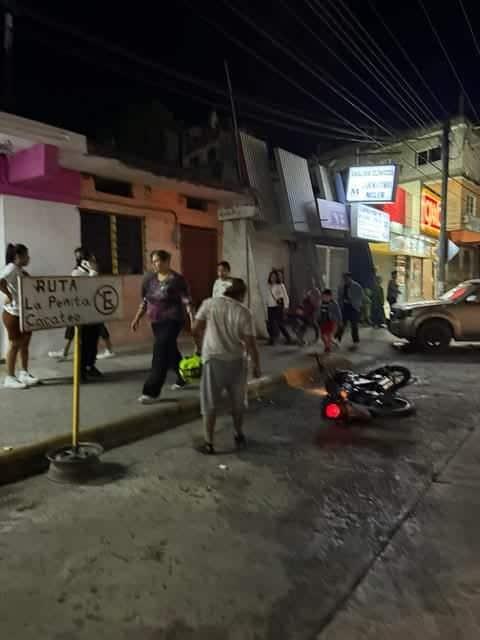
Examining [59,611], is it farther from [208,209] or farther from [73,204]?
[208,209]

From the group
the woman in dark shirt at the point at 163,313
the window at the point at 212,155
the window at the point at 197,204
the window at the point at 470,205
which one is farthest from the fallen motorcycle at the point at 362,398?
the window at the point at 470,205

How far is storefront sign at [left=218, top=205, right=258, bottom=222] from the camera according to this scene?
11.6 meters

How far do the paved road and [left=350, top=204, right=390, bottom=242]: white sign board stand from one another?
1199 centimetres

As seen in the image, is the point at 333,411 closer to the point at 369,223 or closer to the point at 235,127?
the point at 235,127

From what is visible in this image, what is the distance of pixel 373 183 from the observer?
1577cm

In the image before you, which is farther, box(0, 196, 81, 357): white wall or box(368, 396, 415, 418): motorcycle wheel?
box(0, 196, 81, 357): white wall

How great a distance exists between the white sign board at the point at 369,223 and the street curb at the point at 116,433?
10.1 meters

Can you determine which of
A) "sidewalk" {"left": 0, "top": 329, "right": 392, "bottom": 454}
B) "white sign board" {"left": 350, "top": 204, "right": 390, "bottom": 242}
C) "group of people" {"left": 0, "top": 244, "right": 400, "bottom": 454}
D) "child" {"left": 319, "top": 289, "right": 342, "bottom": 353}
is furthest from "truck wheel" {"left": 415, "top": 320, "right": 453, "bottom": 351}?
"white sign board" {"left": 350, "top": 204, "right": 390, "bottom": 242}

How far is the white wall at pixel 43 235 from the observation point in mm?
7871

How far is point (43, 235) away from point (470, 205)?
26.5m

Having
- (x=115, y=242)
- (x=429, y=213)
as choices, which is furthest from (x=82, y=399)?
(x=429, y=213)

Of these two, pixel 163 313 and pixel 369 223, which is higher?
pixel 369 223

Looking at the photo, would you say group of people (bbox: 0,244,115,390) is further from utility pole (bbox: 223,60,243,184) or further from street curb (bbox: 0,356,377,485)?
utility pole (bbox: 223,60,243,184)

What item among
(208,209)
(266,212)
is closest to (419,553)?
(208,209)
